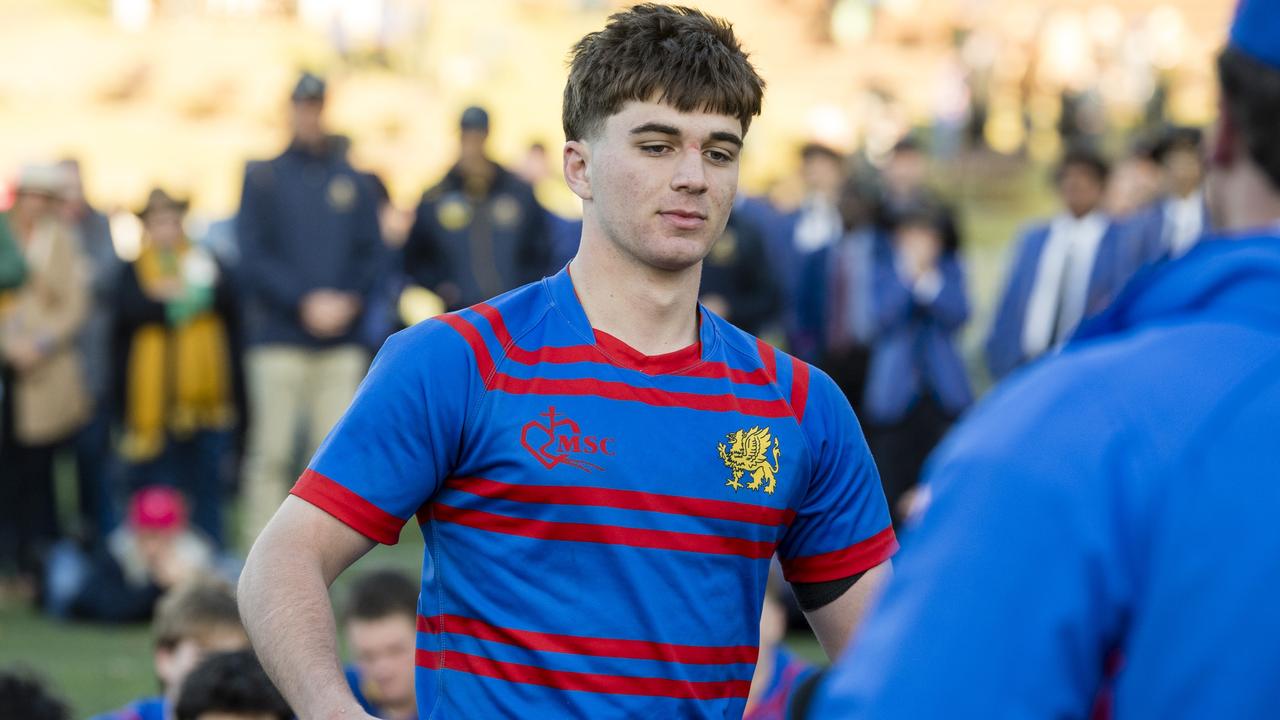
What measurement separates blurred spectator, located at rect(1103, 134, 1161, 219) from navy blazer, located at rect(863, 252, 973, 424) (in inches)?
41.6

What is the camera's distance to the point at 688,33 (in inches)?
124

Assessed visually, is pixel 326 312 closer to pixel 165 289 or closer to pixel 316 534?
pixel 165 289

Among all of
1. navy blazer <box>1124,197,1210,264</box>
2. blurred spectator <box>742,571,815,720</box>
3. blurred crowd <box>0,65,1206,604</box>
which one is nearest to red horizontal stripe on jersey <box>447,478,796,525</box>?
blurred spectator <box>742,571,815,720</box>

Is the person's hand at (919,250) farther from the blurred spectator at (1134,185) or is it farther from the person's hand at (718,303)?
the person's hand at (718,303)

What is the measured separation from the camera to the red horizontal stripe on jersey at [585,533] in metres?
2.85

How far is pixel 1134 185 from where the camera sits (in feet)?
35.3

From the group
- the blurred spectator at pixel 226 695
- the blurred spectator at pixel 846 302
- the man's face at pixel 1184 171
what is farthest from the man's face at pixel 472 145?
the blurred spectator at pixel 226 695

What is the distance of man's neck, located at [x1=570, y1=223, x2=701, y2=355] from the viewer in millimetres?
3090

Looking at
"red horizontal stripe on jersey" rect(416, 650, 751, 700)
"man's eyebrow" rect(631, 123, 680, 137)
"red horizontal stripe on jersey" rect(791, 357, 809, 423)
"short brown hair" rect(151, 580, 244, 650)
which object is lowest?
"short brown hair" rect(151, 580, 244, 650)

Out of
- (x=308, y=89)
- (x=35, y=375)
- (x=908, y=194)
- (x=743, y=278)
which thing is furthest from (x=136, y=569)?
(x=908, y=194)

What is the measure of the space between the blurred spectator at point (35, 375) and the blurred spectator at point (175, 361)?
289 millimetres

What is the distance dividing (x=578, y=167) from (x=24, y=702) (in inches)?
118

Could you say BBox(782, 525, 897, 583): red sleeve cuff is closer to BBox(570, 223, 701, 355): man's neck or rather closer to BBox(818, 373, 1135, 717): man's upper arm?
BBox(570, 223, 701, 355): man's neck

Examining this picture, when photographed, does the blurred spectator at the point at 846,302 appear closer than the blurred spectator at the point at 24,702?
No
